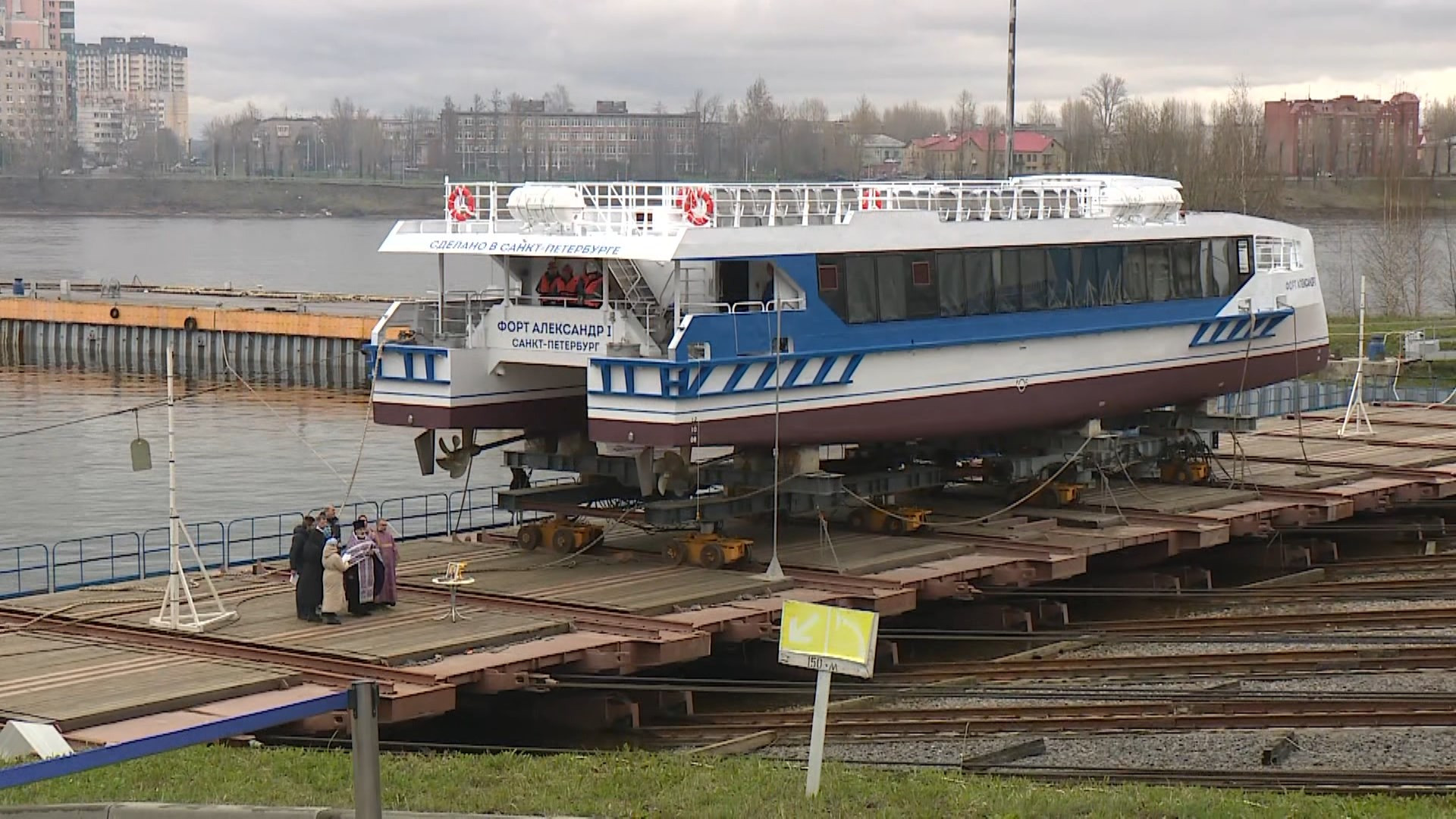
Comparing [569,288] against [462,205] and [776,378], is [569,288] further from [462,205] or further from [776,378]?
[776,378]

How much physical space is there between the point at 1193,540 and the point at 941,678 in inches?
266

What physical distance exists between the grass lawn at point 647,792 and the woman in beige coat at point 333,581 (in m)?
5.25

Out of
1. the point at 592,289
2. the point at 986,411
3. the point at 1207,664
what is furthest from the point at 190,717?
the point at 986,411

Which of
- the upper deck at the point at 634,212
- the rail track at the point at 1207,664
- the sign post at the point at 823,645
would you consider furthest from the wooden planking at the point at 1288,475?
the sign post at the point at 823,645

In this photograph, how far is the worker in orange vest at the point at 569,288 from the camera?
25750mm

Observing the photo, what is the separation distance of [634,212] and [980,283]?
552cm

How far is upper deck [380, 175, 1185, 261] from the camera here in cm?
2475

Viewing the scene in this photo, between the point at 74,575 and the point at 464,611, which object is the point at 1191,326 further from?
the point at 74,575

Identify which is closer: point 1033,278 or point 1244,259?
point 1033,278

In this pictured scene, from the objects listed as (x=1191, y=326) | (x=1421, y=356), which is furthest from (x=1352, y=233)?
(x=1191, y=326)

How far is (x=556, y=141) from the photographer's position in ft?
636

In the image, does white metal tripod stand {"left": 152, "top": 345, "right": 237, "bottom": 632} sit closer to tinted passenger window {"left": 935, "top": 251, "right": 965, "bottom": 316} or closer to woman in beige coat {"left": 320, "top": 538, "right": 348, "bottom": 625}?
woman in beige coat {"left": 320, "top": 538, "right": 348, "bottom": 625}

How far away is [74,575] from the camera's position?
3738cm

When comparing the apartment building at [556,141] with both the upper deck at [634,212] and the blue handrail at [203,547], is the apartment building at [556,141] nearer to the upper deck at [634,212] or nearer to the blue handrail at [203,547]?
the blue handrail at [203,547]
